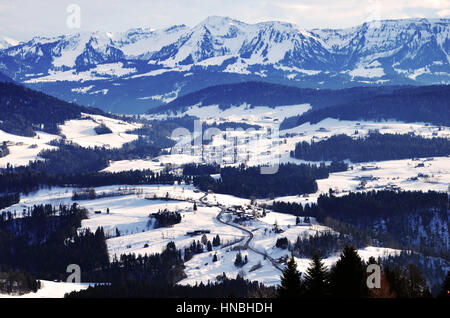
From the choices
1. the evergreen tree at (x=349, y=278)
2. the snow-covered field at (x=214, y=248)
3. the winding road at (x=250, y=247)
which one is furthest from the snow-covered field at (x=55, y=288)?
the evergreen tree at (x=349, y=278)

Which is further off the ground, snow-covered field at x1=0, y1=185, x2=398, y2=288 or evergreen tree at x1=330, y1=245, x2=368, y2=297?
evergreen tree at x1=330, y1=245, x2=368, y2=297

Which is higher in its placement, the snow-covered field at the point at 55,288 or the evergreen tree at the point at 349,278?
the evergreen tree at the point at 349,278

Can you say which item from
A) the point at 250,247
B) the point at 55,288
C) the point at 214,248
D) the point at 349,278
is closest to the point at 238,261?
the point at 250,247

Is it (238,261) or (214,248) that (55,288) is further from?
(214,248)

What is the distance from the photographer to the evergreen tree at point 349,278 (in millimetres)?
55094

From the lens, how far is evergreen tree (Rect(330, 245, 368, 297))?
55094 mm

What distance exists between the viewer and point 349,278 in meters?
55.8

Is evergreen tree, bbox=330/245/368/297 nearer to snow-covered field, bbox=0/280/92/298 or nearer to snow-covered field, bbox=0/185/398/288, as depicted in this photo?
snow-covered field, bbox=0/185/398/288

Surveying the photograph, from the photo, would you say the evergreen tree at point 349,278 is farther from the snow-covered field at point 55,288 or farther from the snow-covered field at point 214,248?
the snow-covered field at point 55,288

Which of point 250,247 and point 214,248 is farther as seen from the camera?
point 214,248

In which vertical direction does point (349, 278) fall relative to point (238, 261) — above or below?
above

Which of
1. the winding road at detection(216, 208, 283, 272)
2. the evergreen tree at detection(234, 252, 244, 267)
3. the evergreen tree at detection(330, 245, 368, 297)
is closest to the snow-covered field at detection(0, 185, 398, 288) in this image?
the winding road at detection(216, 208, 283, 272)
